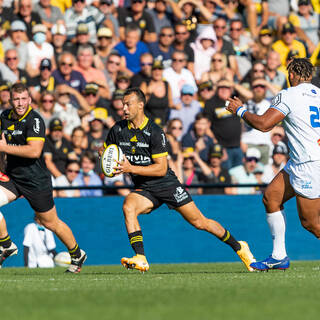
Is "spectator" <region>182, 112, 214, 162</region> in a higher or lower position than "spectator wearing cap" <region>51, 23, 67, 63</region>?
lower

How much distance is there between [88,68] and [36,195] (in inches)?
246

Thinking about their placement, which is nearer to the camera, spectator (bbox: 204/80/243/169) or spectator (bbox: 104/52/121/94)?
spectator (bbox: 204/80/243/169)

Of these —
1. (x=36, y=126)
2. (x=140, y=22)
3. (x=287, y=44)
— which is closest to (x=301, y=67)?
(x=36, y=126)

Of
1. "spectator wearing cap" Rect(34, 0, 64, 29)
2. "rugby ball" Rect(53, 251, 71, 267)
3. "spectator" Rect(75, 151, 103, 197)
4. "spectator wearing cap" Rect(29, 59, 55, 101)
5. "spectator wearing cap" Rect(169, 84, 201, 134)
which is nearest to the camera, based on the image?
"rugby ball" Rect(53, 251, 71, 267)

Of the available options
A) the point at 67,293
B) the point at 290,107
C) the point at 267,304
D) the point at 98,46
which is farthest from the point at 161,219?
the point at 267,304

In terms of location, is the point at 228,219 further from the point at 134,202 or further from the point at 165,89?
the point at 134,202

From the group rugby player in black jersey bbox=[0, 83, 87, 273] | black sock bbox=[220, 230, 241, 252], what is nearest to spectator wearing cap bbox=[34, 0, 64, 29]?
rugby player in black jersey bbox=[0, 83, 87, 273]

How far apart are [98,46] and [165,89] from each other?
69.4 inches

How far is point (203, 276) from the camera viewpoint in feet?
31.3

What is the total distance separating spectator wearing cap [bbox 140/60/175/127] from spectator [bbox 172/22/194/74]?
1009 mm

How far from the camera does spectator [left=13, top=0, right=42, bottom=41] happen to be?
16.4 metres

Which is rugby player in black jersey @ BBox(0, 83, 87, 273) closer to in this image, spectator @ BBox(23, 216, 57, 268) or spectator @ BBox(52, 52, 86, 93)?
spectator @ BBox(23, 216, 57, 268)

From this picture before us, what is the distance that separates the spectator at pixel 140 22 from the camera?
1708cm

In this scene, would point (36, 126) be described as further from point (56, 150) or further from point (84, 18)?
point (84, 18)
